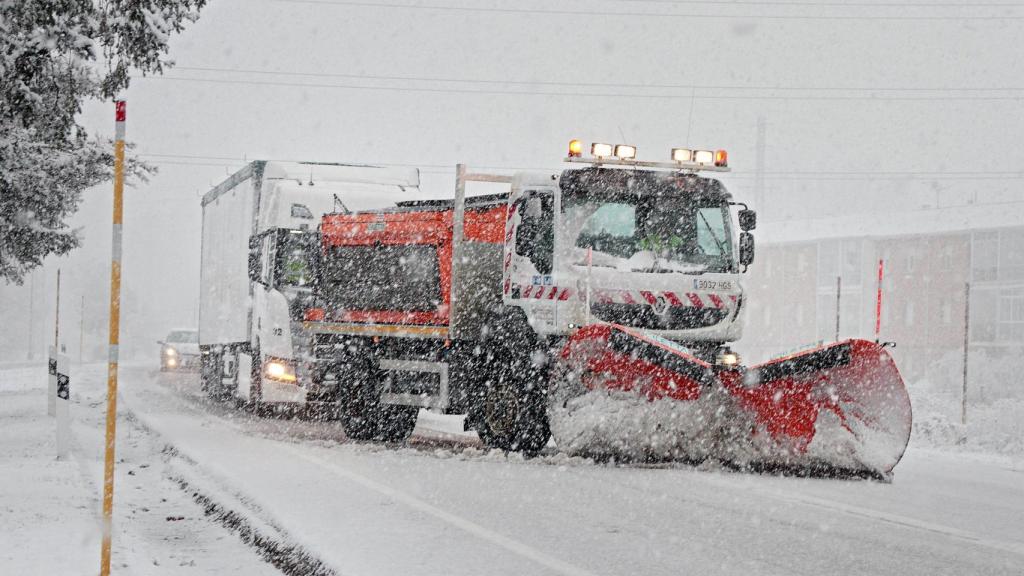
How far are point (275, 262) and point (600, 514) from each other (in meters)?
9.81

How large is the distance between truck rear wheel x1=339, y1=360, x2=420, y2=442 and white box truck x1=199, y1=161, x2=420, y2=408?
341 millimetres

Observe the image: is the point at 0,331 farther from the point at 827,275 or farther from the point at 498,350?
the point at 498,350

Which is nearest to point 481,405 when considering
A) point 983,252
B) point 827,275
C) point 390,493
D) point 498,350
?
point 498,350

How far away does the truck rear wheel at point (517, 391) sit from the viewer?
11.7m

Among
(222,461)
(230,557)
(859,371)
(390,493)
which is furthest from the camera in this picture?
(222,461)

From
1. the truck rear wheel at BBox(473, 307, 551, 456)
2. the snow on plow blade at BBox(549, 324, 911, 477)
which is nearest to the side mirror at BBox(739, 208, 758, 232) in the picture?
the snow on plow blade at BBox(549, 324, 911, 477)

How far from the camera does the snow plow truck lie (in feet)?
33.9

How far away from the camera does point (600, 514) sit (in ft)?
26.3

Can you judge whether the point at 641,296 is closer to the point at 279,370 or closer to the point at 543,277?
the point at 543,277

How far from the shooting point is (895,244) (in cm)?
6100

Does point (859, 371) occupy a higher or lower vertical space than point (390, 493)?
higher

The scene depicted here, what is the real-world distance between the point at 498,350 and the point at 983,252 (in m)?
49.4

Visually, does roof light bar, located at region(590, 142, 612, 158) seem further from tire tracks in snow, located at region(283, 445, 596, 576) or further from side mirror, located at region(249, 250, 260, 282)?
side mirror, located at region(249, 250, 260, 282)

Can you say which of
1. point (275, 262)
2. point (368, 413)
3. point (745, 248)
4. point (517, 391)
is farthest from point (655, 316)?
point (275, 262)
